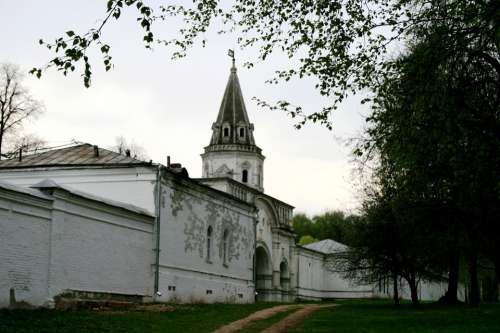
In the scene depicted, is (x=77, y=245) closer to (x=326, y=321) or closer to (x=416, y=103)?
(x=326, y=321)

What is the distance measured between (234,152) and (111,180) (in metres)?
19.9

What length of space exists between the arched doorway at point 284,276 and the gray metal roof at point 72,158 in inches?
862

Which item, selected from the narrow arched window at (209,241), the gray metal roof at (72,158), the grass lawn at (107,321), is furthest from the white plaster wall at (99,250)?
the narrow arched window at (209,241)

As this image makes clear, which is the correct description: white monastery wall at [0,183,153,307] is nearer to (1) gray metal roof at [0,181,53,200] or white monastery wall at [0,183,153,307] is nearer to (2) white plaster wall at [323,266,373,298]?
(1) gray metal roof at [0,181,53,200]

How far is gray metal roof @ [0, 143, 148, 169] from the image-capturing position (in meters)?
30.7

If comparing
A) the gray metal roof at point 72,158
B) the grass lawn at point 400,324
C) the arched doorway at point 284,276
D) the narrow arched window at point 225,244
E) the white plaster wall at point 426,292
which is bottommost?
the grass lawn at point 400,324

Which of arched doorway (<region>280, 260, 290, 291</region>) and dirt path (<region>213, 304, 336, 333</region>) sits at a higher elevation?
arched doorway (<region>280, 260, 290, 291</region>)

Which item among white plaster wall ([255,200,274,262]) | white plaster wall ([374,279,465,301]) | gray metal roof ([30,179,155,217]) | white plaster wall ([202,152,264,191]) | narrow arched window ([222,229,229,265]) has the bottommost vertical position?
white plaster wall ([374,279,465,301])

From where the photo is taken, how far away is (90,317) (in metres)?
19.0

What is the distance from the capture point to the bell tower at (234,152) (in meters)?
48.8

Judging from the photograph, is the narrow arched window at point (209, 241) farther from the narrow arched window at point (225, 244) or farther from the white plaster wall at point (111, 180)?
the white plaster wall at point (111, 180)

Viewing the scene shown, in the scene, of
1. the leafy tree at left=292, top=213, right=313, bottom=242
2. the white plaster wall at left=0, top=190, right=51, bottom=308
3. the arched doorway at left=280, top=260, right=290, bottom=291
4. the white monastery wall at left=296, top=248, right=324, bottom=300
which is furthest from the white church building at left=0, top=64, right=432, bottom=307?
the leafy tree at left=292, top=213, right=313, bottom=242

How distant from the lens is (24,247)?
68.0 feet

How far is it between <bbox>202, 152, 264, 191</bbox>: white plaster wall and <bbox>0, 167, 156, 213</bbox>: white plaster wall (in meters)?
18.6
